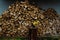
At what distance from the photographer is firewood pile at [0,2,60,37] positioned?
654cm

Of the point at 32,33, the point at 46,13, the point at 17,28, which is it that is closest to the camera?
the point at 32,33

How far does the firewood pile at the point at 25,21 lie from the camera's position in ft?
21.4

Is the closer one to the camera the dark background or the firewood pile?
the firewood pile

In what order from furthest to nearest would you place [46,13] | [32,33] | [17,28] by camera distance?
[46,13] → [17,28] → [32,33]

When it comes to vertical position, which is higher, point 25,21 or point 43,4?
point 43,4

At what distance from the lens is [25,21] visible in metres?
6.75

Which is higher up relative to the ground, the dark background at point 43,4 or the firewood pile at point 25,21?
the dark background at point 43,4

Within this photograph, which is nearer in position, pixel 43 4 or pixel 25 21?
pixel 25 21

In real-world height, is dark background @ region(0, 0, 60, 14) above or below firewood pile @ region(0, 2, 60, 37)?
above

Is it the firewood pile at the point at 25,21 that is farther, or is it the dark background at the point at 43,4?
the dark background at the point at 43,4

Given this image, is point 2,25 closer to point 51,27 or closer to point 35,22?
point 35,22

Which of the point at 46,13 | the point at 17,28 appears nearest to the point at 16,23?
the point at 17,28

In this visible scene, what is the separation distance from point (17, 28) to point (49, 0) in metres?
1.86

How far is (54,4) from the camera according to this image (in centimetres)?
780
